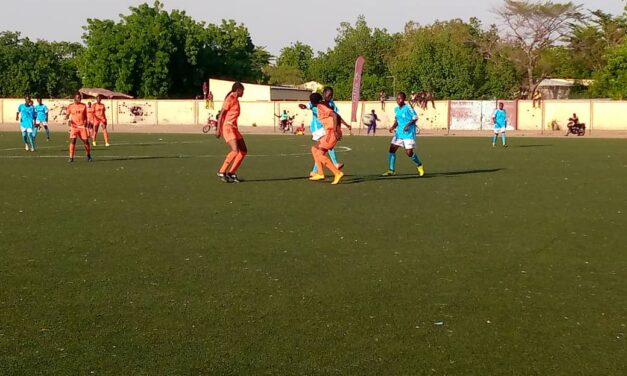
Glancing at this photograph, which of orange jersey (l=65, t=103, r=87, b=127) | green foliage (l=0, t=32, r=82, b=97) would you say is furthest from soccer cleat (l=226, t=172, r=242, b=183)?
green foliage (l=0, t=32, r=82, b=97)

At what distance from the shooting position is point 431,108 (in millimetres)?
54531

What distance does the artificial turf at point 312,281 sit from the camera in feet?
16.5

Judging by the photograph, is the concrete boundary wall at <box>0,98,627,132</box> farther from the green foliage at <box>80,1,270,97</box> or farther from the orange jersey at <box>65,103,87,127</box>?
the orange jersey at <box>65,103,87,127</box>

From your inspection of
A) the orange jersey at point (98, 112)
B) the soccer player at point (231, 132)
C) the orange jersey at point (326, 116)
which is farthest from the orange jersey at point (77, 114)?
the orange jersey at point (98, 112)

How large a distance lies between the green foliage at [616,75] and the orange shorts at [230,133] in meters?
49.2

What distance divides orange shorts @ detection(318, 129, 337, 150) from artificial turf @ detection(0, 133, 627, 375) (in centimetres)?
168

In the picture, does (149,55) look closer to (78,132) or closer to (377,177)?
(78,132)

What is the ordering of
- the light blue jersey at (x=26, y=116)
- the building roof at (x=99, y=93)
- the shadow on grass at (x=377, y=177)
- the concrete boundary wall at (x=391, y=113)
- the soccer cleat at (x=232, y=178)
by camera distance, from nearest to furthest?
the soccer cleat at (x=232, y=178) → the shadow on grass at (x=377, y=177) → the light blue jersey at (x=26, y=116) → the concrete boundary wall at (x=391, y=113) → the building roof at (x=99, y=93)

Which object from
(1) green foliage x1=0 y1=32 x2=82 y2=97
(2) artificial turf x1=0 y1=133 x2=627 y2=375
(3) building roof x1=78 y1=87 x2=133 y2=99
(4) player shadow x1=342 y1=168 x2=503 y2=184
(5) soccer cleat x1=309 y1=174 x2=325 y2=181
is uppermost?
(1) green foliage x1=0 y1=32 x2=82 y2=97

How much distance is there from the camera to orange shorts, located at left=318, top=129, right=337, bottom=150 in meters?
15.5

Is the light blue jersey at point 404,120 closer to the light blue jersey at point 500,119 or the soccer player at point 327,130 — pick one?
the soccer player at point 327,130

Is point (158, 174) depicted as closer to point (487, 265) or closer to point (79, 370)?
point (487, 265)

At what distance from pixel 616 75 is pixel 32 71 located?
55.3 m

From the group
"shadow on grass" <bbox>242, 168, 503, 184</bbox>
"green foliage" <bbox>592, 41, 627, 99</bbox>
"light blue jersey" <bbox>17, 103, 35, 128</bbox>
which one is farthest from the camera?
"green foliage" <bbox>592, 41, 627, 99</bbox>
